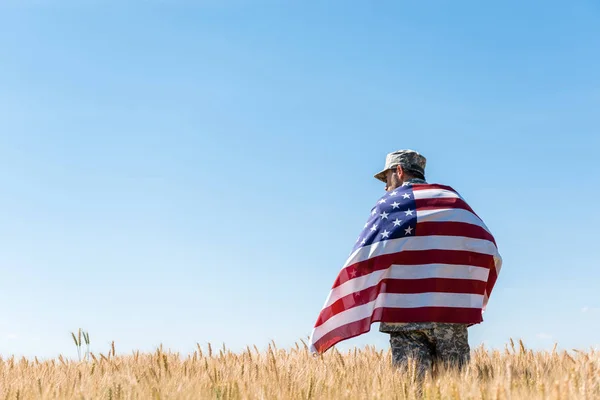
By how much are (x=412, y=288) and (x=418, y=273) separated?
7.0 inches

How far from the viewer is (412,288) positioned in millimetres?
7484

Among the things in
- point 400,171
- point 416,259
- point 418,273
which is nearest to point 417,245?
point 416,259

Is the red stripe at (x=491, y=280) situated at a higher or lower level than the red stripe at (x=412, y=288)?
higher

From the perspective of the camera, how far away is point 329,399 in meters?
4.48

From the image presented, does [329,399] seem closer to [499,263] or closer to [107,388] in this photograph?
[107,388]

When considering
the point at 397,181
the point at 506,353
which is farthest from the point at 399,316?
the point at 506,353

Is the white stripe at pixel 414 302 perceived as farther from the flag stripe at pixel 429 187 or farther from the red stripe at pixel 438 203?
the flag stripe at pixel 429 187

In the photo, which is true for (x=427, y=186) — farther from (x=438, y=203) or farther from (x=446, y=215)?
(x=446, y=215)

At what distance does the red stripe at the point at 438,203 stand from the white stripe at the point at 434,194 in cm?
3

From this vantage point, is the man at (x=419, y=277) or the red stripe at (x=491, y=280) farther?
A: the red stripe at (x=491, y=280)

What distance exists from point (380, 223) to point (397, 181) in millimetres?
776

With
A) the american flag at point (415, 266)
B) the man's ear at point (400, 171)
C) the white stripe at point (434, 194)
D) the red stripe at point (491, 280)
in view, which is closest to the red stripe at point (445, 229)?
the american flag at point (415, 266)

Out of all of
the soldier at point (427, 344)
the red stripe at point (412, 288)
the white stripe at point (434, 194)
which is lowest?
the soldier at point (427, 344)

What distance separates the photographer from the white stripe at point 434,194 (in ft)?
25.4
